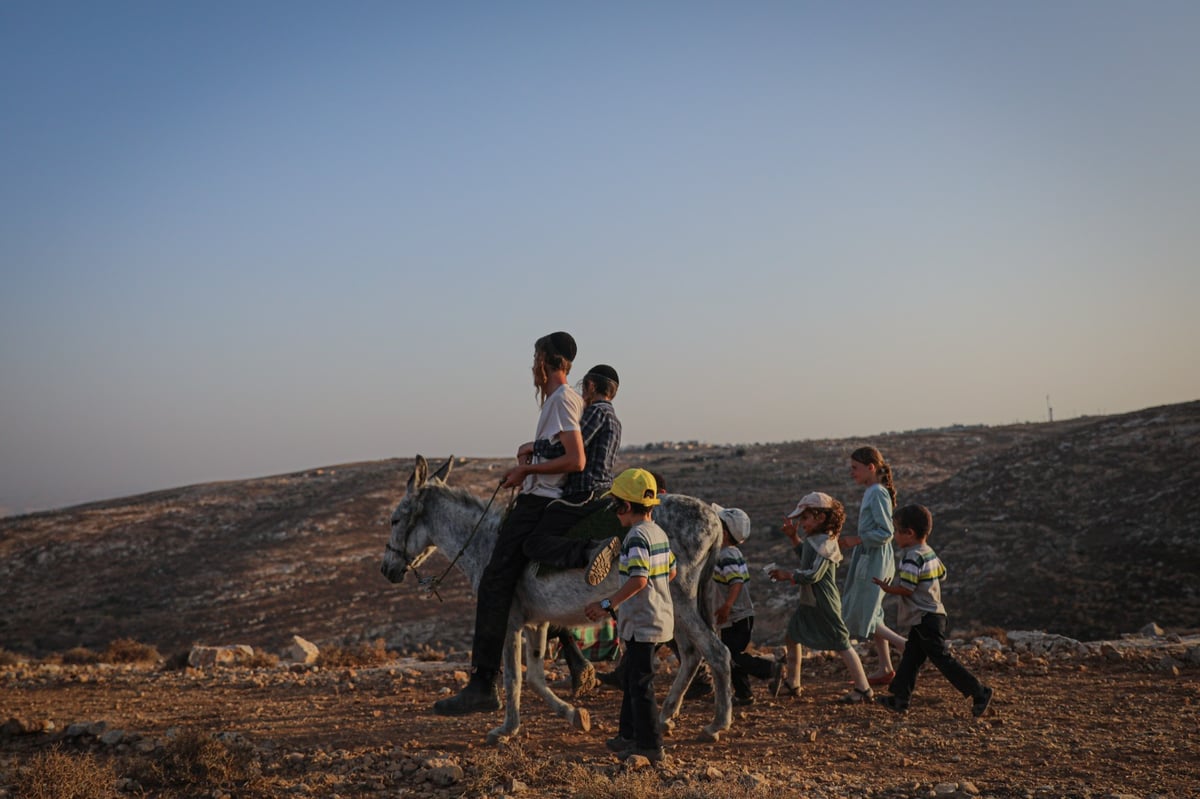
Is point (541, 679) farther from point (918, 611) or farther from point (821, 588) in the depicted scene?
point (918, 611)

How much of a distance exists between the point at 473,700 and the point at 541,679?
0.80 meters

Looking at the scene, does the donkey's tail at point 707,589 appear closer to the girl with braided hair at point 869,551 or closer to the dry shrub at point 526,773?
the girl with braided hair at point 869,551

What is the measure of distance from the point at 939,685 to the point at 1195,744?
276cm

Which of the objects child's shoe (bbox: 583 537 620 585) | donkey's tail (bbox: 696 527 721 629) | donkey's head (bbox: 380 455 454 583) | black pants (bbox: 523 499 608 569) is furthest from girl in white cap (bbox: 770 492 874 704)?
donkey's head (bbox: 380 455 454 583)

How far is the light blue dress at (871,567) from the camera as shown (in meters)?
8.55

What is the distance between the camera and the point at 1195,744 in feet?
21.8

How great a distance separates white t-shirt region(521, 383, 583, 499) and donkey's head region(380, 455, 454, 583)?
63.2 inches

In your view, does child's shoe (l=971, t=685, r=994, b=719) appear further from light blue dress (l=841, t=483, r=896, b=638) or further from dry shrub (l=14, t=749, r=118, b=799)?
dry shrub (l=14, t=749, r=118, b=799)

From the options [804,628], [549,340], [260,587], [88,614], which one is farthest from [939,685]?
[88,614]

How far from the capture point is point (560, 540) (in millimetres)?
6941

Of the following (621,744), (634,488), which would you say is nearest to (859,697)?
(621,744)

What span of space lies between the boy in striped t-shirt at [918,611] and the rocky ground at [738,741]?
36 centimetres

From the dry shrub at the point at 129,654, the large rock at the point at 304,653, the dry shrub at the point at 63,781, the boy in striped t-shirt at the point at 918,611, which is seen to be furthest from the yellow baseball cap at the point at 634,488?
the dry shrub at the point at 129,654

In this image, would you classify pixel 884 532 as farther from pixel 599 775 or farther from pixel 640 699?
pixel 599 775
